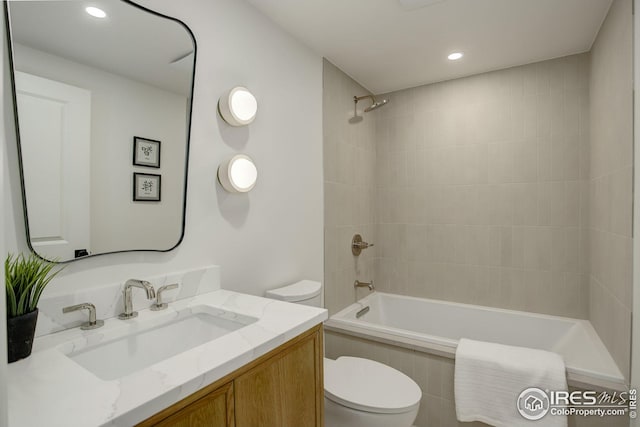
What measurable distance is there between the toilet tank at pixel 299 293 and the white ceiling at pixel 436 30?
5.17 ft

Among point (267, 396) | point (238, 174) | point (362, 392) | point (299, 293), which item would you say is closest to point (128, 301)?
point (267, 396)

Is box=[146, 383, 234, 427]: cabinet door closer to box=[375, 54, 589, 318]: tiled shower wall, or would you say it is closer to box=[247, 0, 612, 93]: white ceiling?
box=[247, 0, 612, 93]: white ceiling

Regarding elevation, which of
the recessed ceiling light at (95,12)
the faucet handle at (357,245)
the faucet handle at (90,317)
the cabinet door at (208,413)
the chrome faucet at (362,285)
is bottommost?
the chrome faucet at (362,285)

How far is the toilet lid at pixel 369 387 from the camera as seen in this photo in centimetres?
160

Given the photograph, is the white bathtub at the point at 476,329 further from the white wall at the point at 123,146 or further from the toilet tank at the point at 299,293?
the white wall at the point at 123,146

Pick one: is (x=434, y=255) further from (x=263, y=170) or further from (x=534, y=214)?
(x=263, y=170)

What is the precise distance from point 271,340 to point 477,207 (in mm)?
2324

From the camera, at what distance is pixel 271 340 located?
1040 mm

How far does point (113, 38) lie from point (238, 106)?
22.1 inches

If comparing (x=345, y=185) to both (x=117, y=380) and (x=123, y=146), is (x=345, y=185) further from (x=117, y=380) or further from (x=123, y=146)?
(x=117, y=380)

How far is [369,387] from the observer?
5.74 feet

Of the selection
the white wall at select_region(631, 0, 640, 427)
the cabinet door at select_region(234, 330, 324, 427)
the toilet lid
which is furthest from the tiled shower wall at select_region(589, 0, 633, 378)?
the cabinet door at select_region(234, 330, 324, 427)

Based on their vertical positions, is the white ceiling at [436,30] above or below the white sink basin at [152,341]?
above

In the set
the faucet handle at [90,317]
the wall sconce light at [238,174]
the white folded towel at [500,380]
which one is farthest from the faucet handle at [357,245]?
the faucet handle at [90,317]
